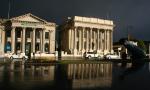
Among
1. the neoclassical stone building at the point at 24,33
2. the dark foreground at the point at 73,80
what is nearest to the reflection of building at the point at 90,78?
the dark foreground at the point at 73,80

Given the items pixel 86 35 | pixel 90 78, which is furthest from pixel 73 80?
pixel 86 35

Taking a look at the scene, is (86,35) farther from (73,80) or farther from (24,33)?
(73,80)

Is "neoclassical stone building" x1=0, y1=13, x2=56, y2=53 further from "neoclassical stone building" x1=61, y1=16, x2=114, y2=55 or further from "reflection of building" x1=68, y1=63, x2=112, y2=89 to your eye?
"reflection of building" x1=68, y1=63, x2=112, y2=89

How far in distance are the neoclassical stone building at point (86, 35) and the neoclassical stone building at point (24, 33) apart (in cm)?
872

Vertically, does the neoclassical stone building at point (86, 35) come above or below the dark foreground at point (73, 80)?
above

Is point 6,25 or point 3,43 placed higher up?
point 6,25

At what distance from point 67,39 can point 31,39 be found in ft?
69.5

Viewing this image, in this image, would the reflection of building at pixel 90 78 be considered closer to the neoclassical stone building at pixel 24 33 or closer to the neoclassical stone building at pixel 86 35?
the neoclassical stone building at pixel 24 33

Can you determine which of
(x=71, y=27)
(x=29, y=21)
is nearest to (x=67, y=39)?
(x=71, y=27)

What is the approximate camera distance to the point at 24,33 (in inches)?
3807

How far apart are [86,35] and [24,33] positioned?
28.3 meters

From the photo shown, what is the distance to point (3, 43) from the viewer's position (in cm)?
9769

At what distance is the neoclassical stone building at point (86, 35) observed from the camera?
108875mm

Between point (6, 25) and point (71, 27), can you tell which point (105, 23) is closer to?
point (71, 27)
